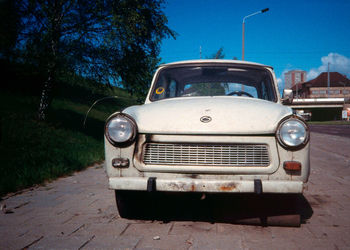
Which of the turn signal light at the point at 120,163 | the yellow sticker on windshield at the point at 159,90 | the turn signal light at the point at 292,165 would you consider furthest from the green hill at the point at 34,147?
the turn signal light at the point at 292,165

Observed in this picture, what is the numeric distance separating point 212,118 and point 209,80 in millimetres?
1457

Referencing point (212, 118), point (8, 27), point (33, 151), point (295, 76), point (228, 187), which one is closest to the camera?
point (228, 187)

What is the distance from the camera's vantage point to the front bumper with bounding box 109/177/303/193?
7.39 feet

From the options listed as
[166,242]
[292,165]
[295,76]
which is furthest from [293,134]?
[295,76]

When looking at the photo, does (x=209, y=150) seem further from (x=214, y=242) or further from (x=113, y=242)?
(x=113, y=242)

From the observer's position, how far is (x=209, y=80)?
378cm

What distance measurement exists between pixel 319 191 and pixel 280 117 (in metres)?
2.18

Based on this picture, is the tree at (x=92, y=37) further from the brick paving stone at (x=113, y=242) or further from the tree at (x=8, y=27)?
the brick paving stone at (x=113, y=242)

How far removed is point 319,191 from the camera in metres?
3.96

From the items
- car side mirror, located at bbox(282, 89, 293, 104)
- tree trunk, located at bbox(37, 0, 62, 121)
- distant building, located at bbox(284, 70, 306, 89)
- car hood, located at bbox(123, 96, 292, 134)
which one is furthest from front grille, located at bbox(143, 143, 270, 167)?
distant building, located at bbox(284, 70, 306, 89)

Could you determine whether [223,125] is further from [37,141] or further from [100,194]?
[37,141]

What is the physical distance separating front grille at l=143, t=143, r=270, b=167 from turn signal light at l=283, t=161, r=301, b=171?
5.6 inches

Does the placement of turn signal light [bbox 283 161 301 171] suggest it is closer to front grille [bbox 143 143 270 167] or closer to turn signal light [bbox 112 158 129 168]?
front grille [bbox 143 143 270 167]

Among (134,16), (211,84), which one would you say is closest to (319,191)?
(211,84)
